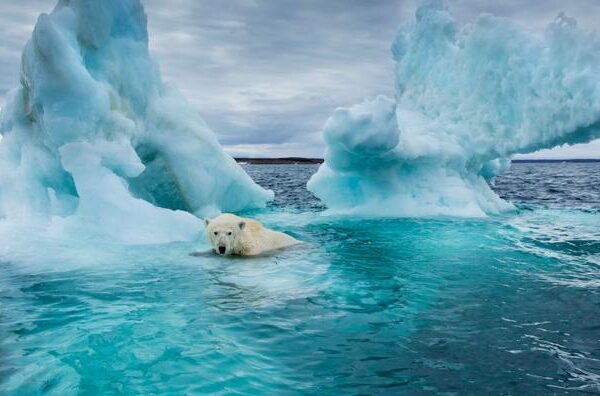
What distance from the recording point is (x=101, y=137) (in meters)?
11.4

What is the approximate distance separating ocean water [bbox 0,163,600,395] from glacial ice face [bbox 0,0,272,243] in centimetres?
143

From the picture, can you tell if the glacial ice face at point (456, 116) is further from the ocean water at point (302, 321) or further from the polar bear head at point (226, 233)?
the polar bear head at point (226, 233)

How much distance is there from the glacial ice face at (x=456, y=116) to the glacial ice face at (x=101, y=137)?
14.5ft

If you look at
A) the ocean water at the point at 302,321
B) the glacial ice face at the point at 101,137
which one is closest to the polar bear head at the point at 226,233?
the ocean water at the point at 302,321

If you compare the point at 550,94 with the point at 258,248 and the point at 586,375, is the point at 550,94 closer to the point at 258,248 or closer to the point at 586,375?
the point at 258,248

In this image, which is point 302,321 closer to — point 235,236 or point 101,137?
point 235,236

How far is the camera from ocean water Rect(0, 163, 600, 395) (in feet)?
14.7

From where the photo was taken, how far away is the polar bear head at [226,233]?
9.45 meters

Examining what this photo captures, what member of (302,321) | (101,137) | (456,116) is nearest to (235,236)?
(302,321)

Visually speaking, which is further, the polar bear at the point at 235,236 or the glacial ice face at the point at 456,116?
the glacial ice face at the point at 456,116

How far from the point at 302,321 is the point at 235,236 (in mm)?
3856

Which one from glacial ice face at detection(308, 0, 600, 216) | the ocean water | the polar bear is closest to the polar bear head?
the polar bear

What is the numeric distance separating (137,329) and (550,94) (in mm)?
13884

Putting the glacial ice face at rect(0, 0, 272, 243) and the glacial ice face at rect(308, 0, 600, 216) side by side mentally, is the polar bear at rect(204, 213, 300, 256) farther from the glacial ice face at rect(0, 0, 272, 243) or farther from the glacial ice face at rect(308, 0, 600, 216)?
the glacial ice face at rect(308, 0, 600, 216)
